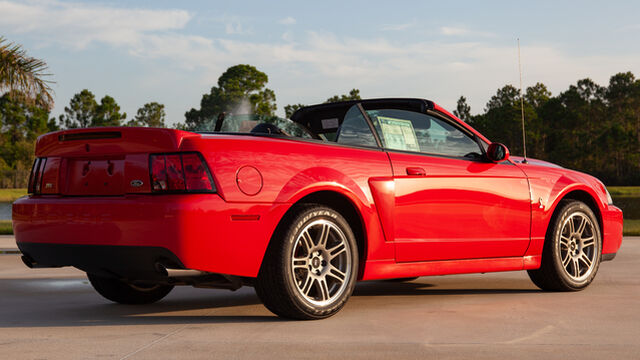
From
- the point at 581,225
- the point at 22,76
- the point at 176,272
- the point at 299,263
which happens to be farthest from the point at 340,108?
the point at 22,76

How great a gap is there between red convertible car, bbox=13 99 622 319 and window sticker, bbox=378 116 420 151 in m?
0.01

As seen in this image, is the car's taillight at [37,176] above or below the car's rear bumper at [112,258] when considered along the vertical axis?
above

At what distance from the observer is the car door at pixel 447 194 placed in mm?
5895

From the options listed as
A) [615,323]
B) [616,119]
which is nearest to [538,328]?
[615,323]

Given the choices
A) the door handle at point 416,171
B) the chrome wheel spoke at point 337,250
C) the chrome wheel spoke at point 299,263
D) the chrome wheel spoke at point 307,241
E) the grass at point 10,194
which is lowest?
the grass at point 10,194

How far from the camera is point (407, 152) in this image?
19.9ft

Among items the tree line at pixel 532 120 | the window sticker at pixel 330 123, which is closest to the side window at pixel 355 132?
the window sticker at pixel 330 123

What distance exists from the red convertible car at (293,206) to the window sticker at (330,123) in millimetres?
12

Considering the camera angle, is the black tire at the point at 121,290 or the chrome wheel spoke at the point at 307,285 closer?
the chrome wheel spoke at the point at 307,285

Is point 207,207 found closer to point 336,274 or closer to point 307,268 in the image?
point 307,268

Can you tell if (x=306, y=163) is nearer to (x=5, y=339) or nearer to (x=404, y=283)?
(x=5, y=339)

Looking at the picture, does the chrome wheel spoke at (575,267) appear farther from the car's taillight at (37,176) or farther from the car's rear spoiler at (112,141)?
the car's taillight at (37,176)

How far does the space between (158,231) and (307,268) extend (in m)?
1.05

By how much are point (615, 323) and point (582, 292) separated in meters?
1.77
